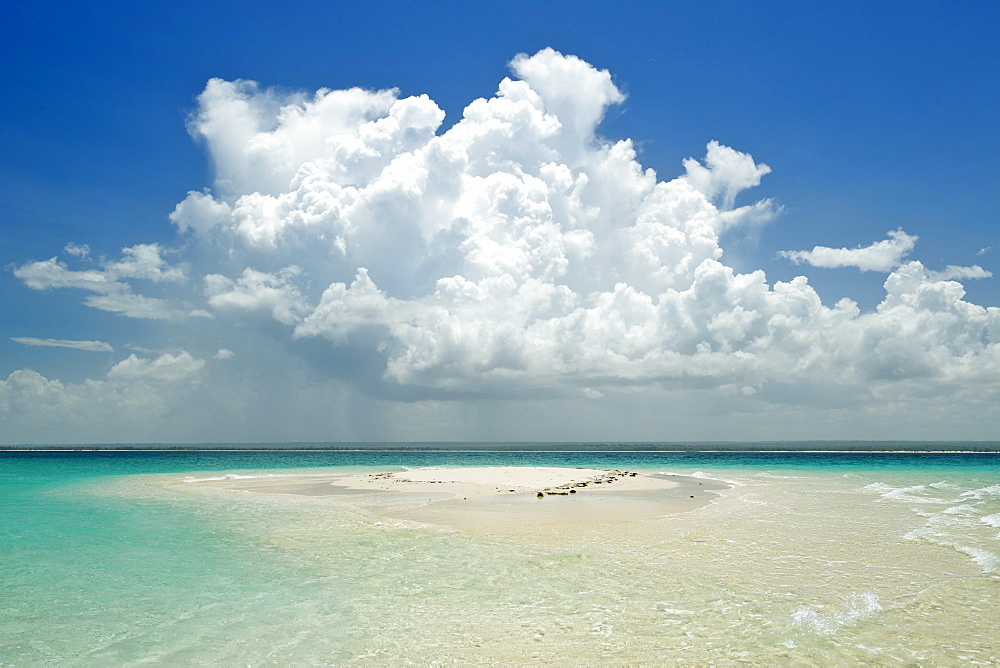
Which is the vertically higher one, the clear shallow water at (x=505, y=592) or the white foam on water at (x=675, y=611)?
the white foam on water at (x=675, y=611)

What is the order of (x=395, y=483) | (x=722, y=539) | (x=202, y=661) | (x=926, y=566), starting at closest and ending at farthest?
1. (x=202, y=661)
2. (x=926, y=566)
3. (x=722, y=539)
4. (x=395, y=483)

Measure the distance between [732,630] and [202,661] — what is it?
9.15 m

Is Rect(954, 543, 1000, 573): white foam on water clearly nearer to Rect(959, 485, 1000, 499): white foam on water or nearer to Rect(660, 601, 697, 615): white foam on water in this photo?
Rect(660, 601, 697, 615): white foam on water

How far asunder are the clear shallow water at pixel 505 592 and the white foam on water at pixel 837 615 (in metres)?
0.06

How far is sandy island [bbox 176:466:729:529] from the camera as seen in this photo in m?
26.0

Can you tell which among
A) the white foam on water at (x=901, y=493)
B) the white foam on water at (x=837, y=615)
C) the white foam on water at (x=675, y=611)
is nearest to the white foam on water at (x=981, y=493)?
the white foam on water at (x=901, y=493)

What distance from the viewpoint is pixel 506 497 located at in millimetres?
34625

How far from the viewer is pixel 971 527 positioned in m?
23.0

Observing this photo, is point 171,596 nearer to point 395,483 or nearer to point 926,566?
point 926,566

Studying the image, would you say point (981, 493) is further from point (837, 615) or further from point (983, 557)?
point (837, 615)

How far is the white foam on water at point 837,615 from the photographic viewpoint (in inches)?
436

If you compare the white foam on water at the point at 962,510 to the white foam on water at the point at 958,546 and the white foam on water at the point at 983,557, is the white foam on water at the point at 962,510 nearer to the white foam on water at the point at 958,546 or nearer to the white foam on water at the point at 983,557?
the white foam on water at the point at 958,546

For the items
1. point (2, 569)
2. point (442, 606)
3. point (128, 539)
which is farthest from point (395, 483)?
point (442, 606)

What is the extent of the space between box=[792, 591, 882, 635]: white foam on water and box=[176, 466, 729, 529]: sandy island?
39.9 feet
